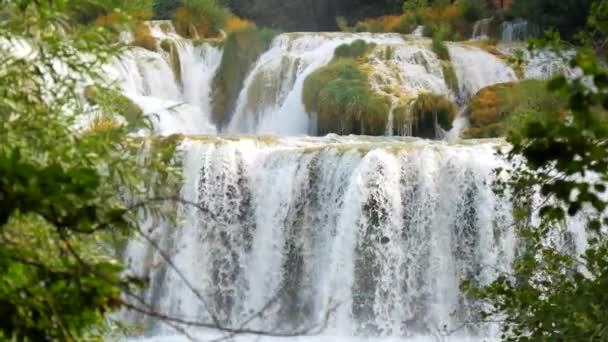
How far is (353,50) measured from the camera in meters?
20.4

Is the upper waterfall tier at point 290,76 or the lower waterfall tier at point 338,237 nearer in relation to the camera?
the lower waterfall tier at point 338,237

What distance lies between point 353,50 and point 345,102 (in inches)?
91.9

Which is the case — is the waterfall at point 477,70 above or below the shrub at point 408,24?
below

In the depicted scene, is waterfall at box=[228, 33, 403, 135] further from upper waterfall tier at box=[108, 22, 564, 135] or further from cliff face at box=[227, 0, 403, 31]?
cliff face at box=[227, 0, 403, 31]

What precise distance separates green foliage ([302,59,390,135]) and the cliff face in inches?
455

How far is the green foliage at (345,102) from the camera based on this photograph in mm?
18219

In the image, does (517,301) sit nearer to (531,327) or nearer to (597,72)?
(531,327)

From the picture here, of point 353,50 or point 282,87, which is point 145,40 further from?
point 353,50

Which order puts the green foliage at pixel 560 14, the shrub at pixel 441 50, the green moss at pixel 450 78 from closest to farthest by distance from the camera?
the green moss at pixel 450 78 → the shrub at pixel 441 50 → the green foliage at pixel 560 14

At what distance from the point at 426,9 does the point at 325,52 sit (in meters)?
5.19

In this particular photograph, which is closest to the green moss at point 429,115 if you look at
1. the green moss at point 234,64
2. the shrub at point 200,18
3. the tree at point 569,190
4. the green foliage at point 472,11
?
the green moss at point 234,64

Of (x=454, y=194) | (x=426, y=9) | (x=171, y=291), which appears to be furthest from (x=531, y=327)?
(x=426, y=9)

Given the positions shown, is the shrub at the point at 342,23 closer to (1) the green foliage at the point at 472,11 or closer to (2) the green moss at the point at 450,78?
(1) the green foliage at the point at 472,11

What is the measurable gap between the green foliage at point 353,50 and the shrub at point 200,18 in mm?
4954
